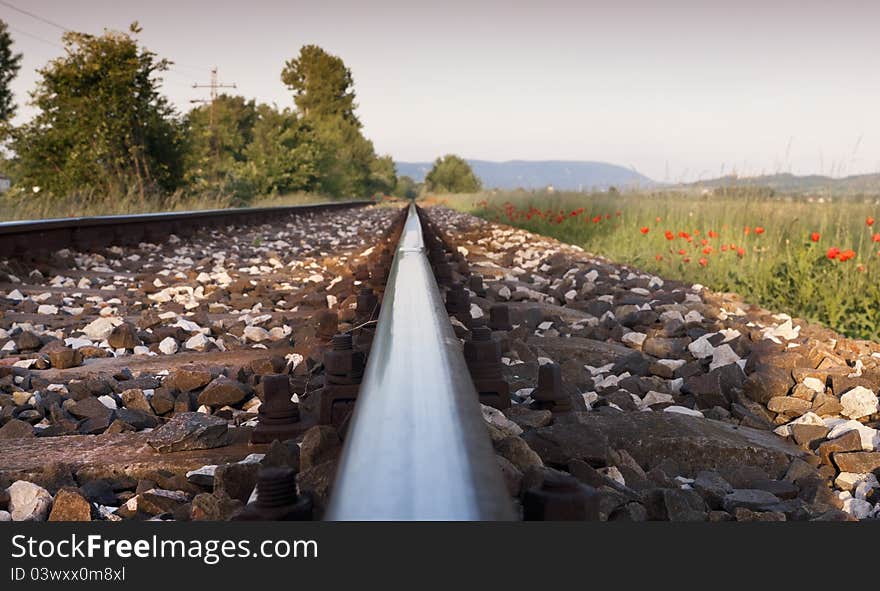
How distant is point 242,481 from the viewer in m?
1.62

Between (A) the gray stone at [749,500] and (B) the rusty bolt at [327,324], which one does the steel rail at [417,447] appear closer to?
(A) the gray stone at [749,500]

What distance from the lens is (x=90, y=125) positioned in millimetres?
15922

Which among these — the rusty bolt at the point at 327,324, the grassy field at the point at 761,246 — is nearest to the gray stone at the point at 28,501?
the rusty bolt at the point at 327,324

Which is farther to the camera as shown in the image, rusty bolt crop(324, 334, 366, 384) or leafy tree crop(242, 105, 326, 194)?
leafy tree crop(242, 105, 326, 194)

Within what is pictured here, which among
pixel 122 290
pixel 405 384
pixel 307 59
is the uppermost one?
pixel 307 59

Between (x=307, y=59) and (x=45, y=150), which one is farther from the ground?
(x=307, y=59)

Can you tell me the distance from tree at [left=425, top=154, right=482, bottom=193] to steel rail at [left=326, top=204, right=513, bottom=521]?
95294 millimetres

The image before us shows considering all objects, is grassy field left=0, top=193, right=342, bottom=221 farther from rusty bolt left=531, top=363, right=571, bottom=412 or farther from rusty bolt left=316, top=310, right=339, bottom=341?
rusty bolt left=531, top=363, right=571, bottom=412

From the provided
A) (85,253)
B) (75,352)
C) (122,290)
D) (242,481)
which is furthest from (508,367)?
(85,253)

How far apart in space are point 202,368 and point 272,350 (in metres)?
0.34

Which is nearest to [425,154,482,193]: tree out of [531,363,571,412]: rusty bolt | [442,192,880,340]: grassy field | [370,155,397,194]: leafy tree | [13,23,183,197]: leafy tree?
[370,155,397,194]: leafy tree

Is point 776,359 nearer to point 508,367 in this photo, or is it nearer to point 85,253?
point 508,367

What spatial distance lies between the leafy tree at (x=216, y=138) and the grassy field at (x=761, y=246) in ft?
35.0

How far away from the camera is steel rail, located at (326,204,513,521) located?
2.82ft
